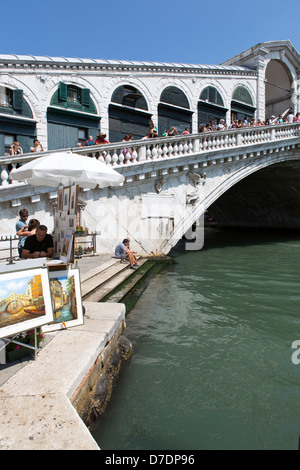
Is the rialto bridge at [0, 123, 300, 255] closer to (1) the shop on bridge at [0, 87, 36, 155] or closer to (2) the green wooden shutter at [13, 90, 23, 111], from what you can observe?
(1) the shop on bridge at [0, 87, 36, 155]

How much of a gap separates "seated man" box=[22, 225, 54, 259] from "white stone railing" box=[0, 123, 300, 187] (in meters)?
3.81

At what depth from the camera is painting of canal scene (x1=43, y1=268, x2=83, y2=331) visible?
3.63 metres

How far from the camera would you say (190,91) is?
15.8 m

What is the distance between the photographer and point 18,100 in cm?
1084

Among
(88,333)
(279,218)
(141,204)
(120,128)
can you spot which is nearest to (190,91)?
(120,128)

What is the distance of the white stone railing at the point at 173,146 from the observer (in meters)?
8.90

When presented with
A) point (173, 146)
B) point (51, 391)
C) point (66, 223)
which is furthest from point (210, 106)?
point (51, 391)

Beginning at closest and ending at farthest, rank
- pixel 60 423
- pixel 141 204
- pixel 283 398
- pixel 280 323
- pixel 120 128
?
1. pixel 60 423
2. pixel 283 398
3. pixel 280 323
4. pixel 141 204
5. pixel 120 128

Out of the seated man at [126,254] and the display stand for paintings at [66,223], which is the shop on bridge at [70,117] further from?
the display stand for paintings at [66,223]

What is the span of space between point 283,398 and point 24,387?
2.56 m

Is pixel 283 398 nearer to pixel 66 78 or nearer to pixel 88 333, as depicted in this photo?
pixel 88 333

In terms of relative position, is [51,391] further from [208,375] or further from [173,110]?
[173,110]

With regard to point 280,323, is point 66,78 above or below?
above

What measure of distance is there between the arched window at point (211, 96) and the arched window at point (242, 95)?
133cm
